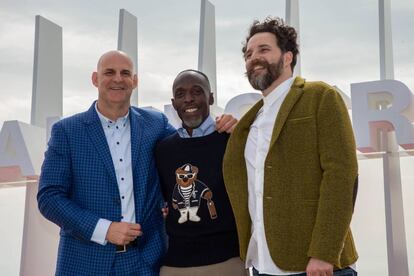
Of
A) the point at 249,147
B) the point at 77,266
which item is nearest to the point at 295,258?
the point at 249,147

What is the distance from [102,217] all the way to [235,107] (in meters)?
3.41

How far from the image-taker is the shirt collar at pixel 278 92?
2.28 metres

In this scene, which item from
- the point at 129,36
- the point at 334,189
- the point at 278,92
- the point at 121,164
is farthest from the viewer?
the point at 129,36

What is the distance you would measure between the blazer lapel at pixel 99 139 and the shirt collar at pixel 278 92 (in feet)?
2.70

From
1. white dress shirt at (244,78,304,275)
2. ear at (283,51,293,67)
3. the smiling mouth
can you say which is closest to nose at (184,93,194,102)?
the smiling mouth

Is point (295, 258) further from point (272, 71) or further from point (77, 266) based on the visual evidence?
point (77, 266)

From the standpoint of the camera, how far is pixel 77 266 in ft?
8.01

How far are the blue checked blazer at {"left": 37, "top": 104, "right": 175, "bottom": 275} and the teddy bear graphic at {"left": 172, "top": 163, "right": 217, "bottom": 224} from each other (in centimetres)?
18

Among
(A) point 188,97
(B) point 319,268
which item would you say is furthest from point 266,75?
(B) point 319,268

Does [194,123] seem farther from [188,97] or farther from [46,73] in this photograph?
[46,73]

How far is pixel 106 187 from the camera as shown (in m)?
2.46

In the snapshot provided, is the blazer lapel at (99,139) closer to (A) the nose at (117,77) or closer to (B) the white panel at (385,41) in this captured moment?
(A) the nose at (117,77)

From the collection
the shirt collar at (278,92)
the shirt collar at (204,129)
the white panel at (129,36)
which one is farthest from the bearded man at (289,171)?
the white panel at (129,36)

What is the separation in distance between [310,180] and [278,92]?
1.53ft
